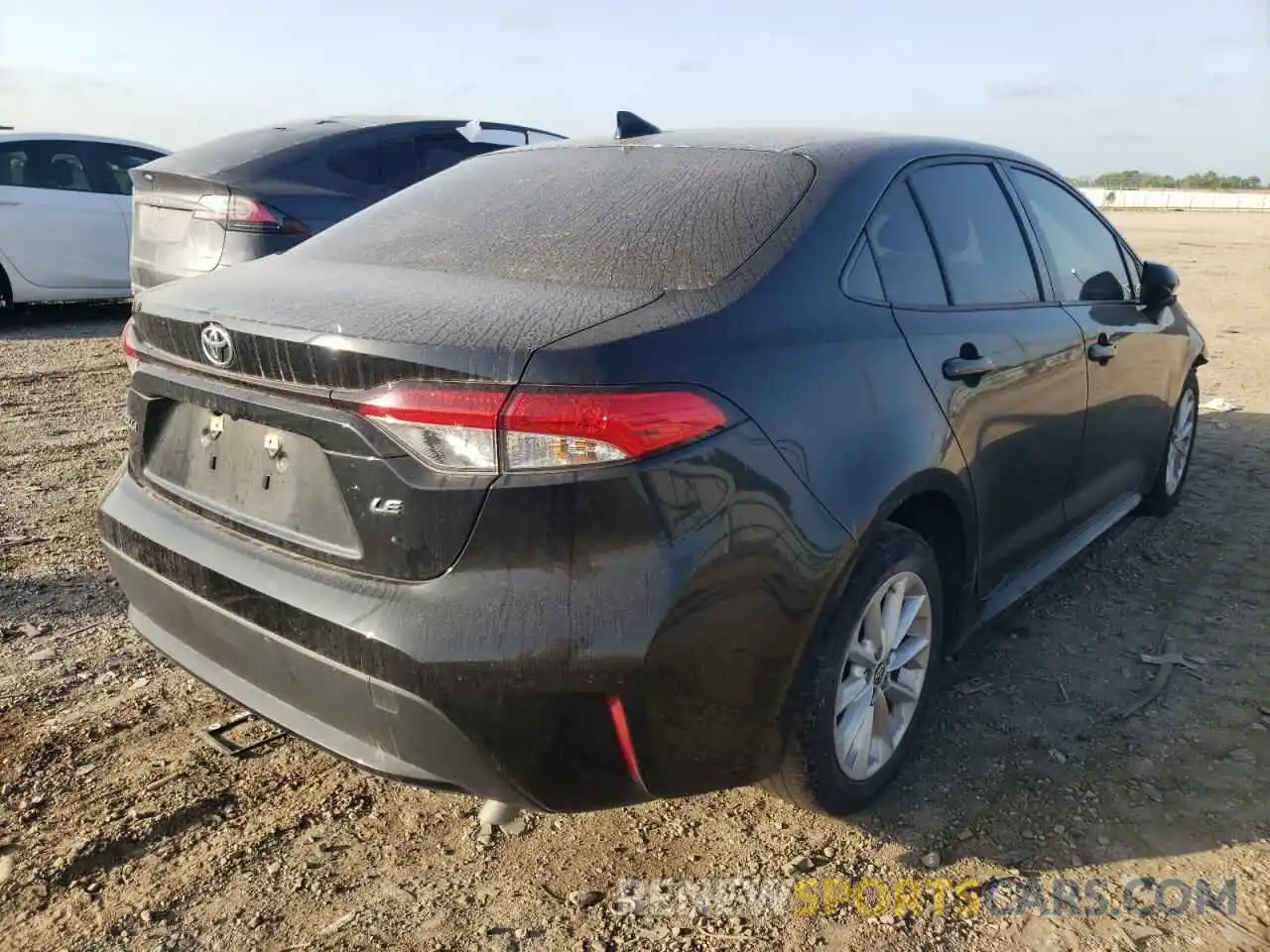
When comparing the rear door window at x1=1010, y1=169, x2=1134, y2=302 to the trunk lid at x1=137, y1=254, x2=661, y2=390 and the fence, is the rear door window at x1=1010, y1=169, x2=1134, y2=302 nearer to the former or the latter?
the trunk lid at x1=137, y1=254, x2=661, y2=390

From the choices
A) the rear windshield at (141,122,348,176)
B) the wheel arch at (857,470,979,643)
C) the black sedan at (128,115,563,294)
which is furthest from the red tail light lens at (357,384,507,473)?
the rear windshield at (141,122,348,176)

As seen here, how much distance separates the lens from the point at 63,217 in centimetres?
870

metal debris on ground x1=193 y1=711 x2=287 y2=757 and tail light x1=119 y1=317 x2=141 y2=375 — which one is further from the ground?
tail light x1=119 y1=317 x2=141 y2=375

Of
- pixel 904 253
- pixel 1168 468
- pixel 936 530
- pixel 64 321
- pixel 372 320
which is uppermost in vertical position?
pixel 904 253

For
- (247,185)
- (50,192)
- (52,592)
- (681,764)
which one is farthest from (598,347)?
(50,192)

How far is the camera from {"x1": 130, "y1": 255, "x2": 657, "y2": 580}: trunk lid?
1890 mm

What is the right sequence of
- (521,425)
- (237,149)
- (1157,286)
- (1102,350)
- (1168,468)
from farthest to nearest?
(237,149)
(1168,468)
(1157,286)
(1102,350)
(521,425)

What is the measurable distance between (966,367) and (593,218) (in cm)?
101

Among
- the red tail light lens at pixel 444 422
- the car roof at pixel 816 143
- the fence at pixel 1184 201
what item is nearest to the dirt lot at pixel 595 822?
the red tail light lens at pixel 444 422

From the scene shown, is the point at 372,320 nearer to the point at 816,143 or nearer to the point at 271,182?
the point at 816,143

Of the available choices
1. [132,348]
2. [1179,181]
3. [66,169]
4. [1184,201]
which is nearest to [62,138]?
[66,169]

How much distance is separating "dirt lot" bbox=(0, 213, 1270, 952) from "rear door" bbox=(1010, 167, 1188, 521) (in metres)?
0.56

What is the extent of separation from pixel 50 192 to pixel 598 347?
8556mm

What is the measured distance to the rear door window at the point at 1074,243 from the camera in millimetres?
3492
